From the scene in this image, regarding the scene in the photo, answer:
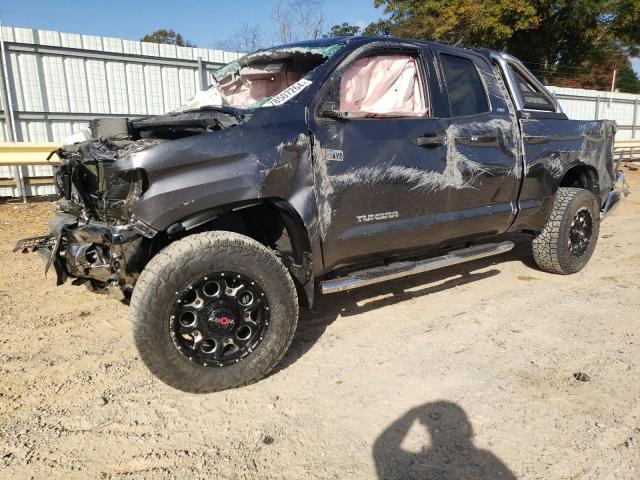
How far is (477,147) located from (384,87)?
34.7 inches

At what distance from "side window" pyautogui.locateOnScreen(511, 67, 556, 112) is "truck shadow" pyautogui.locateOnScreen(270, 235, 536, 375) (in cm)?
167

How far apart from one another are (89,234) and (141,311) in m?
0.61

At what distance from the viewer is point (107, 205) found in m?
2.85

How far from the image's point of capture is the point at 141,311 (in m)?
2.59

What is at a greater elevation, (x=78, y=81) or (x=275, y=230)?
(x=78, y=81)

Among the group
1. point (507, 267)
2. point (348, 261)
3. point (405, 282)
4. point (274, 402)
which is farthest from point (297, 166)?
point (507, 267)

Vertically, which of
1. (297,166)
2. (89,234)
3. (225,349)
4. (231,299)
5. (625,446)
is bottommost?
(625,446)

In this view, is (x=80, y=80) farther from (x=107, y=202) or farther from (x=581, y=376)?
(x=581, y=376)

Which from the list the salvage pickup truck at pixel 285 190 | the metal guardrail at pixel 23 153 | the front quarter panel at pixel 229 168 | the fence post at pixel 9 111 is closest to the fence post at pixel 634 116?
the salvage pickup truck at pixel 285 190

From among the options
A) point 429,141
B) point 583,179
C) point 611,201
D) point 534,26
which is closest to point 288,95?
point 429,141

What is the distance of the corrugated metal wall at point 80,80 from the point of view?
8297 millimetres

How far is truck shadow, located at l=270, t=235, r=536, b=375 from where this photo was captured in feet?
11.8

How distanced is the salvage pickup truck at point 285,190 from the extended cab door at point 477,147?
0.01m

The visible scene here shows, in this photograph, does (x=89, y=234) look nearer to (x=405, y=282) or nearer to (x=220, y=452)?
(x=220, y=452)
